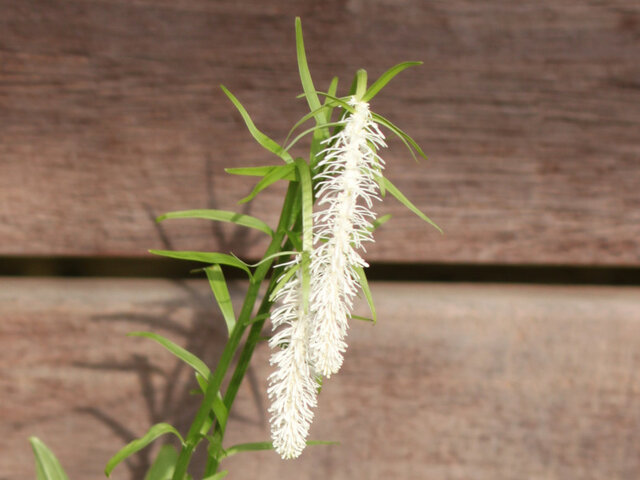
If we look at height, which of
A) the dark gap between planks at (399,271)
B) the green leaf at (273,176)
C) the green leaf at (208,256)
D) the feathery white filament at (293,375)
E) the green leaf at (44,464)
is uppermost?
the green leaf at (273,176)

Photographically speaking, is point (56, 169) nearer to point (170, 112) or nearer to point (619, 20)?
point (170, 112)

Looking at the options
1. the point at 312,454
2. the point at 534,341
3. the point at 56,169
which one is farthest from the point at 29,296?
the point at 534,341

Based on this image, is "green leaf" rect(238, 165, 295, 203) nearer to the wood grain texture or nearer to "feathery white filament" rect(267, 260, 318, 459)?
"feathery white filament" rect(267, 260, 318, 459)

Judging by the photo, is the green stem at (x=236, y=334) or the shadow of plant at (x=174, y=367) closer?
the green stem at (x=236, y=334)

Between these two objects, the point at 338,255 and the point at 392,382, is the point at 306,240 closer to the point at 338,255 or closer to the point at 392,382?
the point at 338,255

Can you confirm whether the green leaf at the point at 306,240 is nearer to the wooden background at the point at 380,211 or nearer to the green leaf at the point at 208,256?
the green leaf at the point at 208,256

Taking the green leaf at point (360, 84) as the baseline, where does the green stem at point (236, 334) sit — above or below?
below

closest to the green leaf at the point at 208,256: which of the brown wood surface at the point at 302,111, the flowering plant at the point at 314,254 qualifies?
the flowering plant at the point at 314,254
